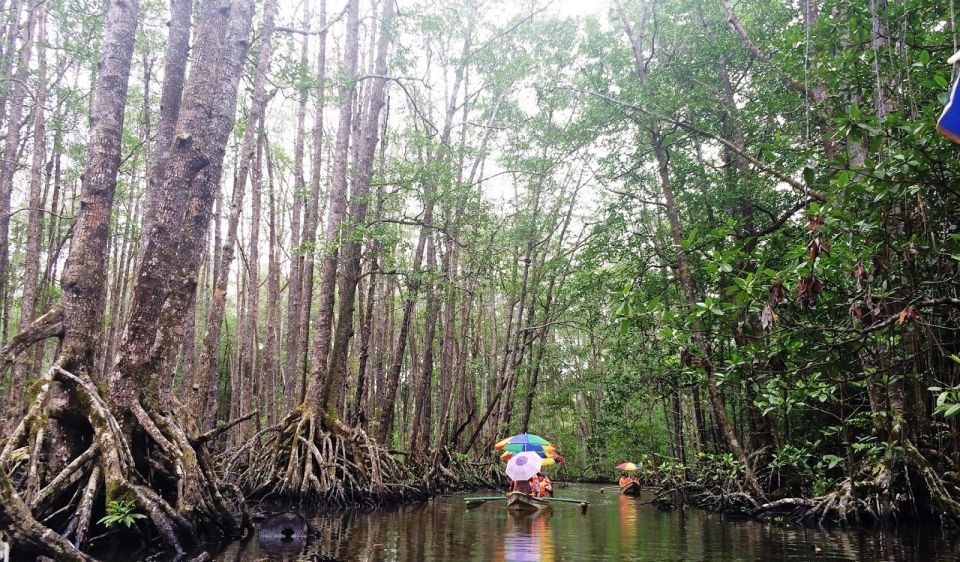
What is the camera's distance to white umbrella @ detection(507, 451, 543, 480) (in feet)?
36.4

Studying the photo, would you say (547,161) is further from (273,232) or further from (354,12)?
(273,232)

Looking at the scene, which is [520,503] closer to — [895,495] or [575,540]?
[575,540]

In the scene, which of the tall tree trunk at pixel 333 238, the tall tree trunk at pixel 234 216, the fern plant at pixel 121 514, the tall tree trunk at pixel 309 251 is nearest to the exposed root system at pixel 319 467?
the tall tree trunk at pixel 333 238

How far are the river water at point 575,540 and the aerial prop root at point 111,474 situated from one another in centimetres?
43

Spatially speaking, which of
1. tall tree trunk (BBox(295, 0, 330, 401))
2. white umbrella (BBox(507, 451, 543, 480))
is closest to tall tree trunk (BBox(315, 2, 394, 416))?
tall tree trunk (BBox(295, 0, 330, 401))

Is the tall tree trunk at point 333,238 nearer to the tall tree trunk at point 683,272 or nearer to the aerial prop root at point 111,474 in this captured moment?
the tall tree trunk at point 683,272

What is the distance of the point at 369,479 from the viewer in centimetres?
973

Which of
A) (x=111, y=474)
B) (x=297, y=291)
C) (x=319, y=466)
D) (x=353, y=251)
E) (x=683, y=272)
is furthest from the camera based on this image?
(x=297, y=291)

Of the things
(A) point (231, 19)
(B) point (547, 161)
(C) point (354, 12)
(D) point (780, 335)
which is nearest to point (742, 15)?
(B) point (547, 161)

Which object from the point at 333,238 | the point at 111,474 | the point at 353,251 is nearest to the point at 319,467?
the point at 333,238

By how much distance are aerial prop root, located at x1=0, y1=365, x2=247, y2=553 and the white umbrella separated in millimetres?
6664

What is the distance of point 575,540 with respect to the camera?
21.8 feet

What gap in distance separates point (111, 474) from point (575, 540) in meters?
4.53

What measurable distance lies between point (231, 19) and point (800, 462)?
9208mm
